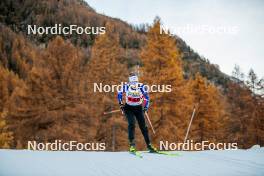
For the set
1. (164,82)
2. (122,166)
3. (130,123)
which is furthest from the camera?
(164,82)

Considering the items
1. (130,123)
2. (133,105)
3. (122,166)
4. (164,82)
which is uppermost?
(164,82)

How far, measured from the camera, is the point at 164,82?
74.9 feet

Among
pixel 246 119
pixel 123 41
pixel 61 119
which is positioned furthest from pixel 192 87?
pixel 123 41

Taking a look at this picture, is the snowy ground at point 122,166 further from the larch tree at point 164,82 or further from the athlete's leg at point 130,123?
the larch tree at point 164,82

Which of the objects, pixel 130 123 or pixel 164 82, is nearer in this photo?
pixel 130 123

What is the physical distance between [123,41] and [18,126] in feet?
310

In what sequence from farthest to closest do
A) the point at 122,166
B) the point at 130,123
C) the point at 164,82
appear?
the point at 164,82
the point at 130,123
the point at 122,166

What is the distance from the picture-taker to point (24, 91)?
2391cm

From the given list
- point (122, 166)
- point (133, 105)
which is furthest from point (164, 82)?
point (122, 166)

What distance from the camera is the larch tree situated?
22453 mm

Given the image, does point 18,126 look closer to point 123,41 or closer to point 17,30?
point 123,41

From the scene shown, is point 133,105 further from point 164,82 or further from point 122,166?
point 164,82

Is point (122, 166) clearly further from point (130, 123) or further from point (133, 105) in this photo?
point (133, 105)

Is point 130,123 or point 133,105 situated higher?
point 133,105
